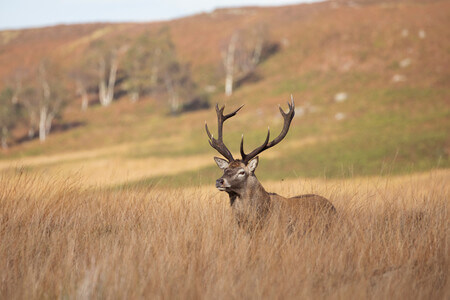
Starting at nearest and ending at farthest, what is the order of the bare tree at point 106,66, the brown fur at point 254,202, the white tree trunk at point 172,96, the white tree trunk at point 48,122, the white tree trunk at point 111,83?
the brown fur at point 254,202, the white tree trunk at point 48,122, the white tree trunk at point 172,96, the white tree trunk at point 111,83, the bare tree at point 106,66

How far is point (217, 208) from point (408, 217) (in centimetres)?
228

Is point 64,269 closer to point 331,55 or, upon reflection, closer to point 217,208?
point 217,208

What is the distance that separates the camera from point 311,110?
131ft

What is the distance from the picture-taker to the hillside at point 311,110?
25.8 metres

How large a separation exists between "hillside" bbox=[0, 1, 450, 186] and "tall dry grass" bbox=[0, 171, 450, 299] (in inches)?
528

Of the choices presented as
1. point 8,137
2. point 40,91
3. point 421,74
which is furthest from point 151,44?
point 421,74

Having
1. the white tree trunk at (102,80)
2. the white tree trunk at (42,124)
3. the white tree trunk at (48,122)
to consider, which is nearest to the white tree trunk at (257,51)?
the white tree trunk at (102,80)

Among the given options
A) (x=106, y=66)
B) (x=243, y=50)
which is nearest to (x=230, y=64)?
(x=243, y=50)

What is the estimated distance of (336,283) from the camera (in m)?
3.29

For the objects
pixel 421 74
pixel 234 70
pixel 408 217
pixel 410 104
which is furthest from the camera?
pixel 234 70

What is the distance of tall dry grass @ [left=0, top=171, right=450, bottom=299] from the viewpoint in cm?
301

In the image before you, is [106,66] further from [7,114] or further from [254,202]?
[254,202]

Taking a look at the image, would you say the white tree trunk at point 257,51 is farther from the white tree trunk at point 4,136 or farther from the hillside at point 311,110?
the white tree trunk at point 4,136

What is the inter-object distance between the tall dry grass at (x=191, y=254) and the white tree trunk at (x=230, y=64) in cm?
4844
